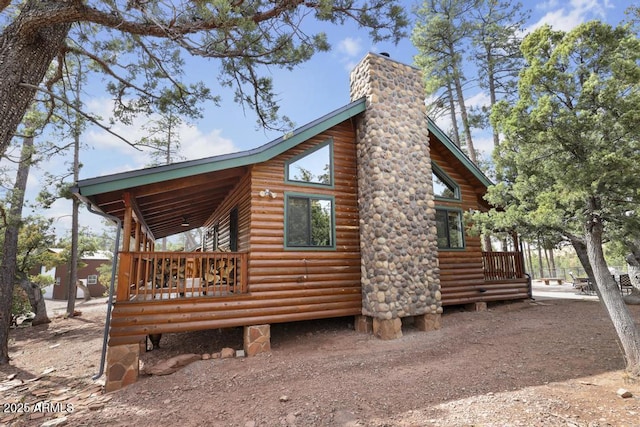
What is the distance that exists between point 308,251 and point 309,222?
686 mm

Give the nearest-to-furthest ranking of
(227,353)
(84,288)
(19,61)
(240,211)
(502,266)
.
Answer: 1. (19,61)
2. (227,353)
3. (240,211)
4. (502,266)
5. (84,288)

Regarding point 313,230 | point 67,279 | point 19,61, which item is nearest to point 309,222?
point 313,230

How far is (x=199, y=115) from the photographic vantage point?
7.03m

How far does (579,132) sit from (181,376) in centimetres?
754

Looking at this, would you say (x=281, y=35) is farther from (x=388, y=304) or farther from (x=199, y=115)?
(x=388, y=304)

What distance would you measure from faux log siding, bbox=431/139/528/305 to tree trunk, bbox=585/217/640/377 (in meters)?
3.97

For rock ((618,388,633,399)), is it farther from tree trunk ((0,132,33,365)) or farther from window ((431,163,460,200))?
tree trunk ((0,132,33,365))

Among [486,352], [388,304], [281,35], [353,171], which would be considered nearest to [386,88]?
[353,171]

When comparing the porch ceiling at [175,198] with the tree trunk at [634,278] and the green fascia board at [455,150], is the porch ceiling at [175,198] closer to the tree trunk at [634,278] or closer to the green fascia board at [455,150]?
the green fascia board at [455,150]

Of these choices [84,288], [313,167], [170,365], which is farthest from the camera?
[84,288]

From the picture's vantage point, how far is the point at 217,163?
257 inches

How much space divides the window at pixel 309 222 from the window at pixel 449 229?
371cm

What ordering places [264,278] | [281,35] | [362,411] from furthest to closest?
[264,278]
[281,35]
[362,411]

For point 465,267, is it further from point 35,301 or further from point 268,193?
point 35,301
